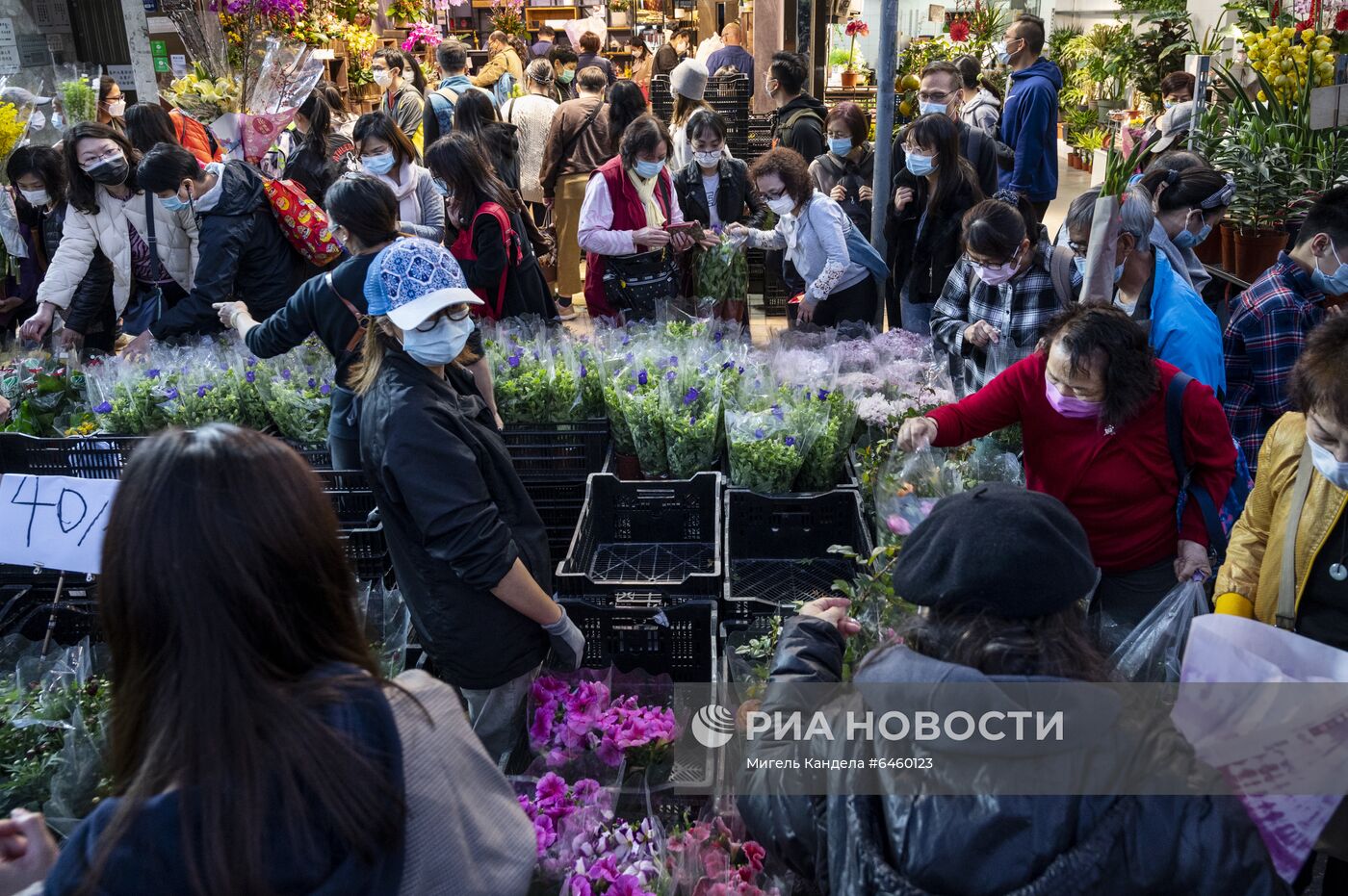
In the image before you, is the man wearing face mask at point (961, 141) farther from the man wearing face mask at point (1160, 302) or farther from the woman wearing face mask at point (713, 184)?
the man wearing face mask at point (1160, 302)

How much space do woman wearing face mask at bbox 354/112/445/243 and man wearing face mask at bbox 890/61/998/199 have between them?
2215mm

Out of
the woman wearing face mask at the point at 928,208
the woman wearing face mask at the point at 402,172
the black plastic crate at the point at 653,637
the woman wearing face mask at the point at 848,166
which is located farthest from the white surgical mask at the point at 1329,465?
the woman wearing face mask at the point at 402,172

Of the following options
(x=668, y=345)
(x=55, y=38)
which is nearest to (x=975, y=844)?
(x=668, y=345)

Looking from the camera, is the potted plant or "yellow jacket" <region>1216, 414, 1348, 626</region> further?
the potted plant

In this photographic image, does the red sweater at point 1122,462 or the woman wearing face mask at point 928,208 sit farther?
the woman wearing face mask at point 928,208

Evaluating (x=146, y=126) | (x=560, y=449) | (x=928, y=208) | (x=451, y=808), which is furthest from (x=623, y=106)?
(x=451, y=808)

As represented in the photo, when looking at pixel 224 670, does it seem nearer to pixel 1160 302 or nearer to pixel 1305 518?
pixel 1305 518

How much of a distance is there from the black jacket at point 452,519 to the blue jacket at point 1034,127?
190 inches

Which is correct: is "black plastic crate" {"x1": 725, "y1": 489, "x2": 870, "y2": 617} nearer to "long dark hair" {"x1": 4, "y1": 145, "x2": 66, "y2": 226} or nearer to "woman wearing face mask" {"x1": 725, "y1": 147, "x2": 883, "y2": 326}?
"woman wearing face mask" {"x1": 725, "y1": 147, "x2": 883, "y2": 326}

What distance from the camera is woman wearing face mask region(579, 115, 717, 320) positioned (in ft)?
15.6

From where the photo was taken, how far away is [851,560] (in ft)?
9.66

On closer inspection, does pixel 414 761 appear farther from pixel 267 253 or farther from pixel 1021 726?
pixel 267 253

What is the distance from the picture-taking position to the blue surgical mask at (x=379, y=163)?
188 inches

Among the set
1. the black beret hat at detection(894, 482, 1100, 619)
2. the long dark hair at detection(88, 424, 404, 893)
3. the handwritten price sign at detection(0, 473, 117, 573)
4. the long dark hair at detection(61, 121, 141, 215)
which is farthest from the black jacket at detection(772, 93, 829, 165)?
the long dark hair at detection(88, 424, 404, 893)
